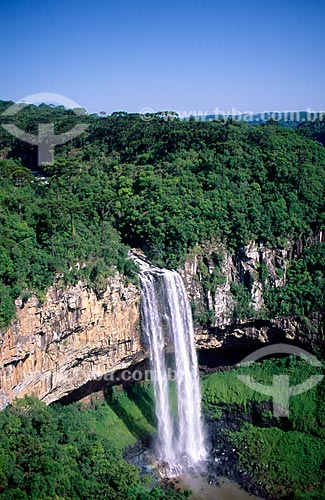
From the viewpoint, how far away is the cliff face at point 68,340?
20.8 m

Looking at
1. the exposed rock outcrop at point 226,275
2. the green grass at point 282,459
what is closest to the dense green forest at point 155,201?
the exposed rock outcrop at point 226,275

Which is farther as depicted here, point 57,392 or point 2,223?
point 57,392

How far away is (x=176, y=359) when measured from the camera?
26359mm

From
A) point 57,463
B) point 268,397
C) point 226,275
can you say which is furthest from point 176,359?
point 57,463

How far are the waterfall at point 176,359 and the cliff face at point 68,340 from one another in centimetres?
81

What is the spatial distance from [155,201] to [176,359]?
324 inches

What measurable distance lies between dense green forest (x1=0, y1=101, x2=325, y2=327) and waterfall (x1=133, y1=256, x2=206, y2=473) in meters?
1.43

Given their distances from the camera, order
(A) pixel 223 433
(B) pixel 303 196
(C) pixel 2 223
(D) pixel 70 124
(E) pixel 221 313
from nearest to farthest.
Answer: (C) pixel 2 223, (A) pixel 223 433, (E) pixel 221 313, (B) pixel 303 196, (D) pixel 70 124

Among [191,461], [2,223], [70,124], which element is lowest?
[191,461]

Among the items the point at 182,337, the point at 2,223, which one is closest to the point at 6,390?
the point at 2,223

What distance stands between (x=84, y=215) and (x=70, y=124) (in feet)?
43.9

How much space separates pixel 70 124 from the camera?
3800 centimetres

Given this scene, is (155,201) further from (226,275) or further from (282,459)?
(282,459)

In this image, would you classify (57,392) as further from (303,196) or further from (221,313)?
(303,196)
